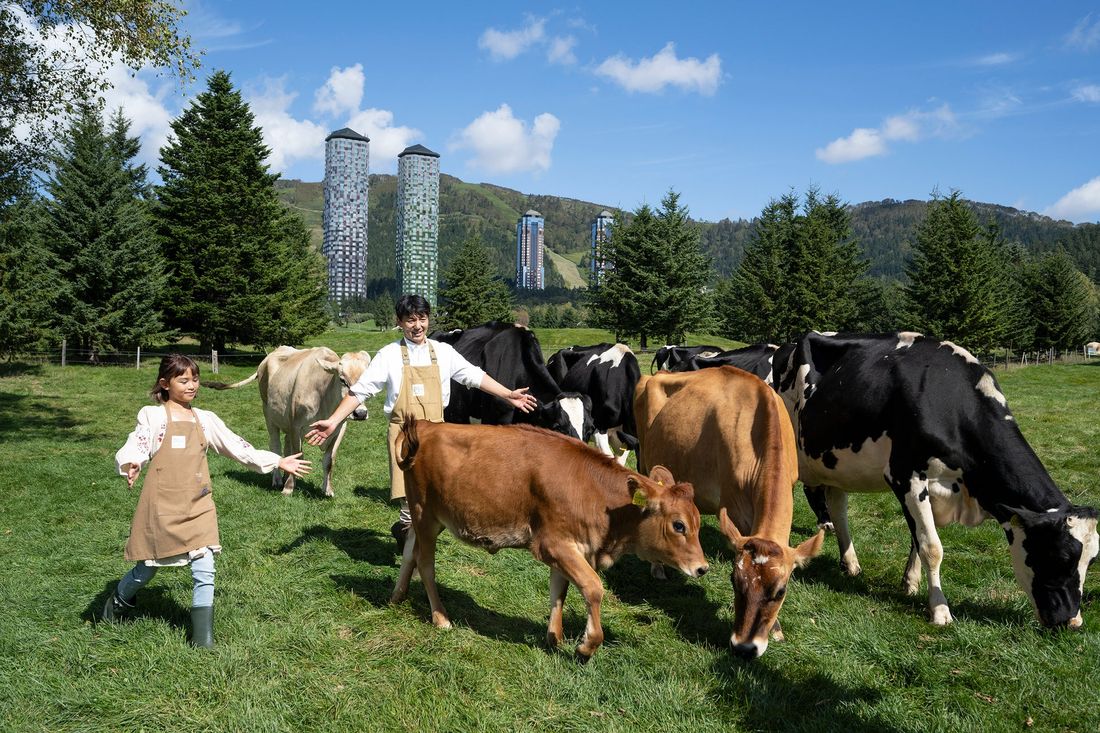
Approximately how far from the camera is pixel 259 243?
1235 inches

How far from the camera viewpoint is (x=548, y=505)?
189 inches

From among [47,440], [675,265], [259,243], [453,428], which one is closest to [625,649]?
[453,428]

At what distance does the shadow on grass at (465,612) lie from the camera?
5.34 m

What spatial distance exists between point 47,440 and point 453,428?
1297cm

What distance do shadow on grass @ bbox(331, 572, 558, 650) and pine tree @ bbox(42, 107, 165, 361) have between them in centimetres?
2596

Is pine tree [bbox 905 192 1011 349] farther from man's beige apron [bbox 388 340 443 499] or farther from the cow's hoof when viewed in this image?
man's beige apron [bbox 388 340 443 499]

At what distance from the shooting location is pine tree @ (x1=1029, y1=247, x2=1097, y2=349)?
166 feet

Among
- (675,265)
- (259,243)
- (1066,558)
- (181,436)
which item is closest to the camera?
(181,436)

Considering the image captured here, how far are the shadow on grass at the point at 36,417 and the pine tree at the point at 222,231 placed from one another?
10382 millimetres

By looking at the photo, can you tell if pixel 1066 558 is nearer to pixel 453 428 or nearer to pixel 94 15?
pixel 453 428

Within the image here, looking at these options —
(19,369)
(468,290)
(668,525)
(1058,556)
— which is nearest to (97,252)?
(19,369)

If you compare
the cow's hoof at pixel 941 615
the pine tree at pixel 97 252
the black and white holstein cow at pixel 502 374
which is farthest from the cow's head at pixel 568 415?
the pine tree at pixel 97 252

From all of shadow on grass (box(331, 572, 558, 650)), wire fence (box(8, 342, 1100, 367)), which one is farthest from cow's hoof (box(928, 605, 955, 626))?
wire fence (box(8, 342, 1100, 367))

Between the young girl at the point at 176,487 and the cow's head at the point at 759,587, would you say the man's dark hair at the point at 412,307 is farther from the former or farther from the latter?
the cow's head at the point at 759,587
